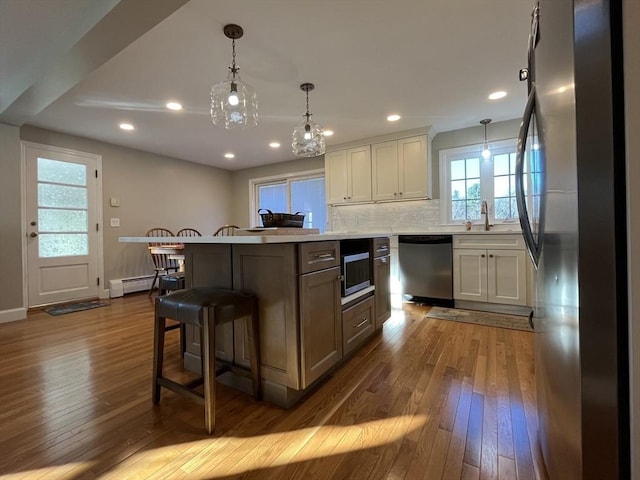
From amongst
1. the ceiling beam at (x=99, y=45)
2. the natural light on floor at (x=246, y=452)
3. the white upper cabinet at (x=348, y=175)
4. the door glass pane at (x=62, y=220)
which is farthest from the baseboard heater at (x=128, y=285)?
the natural light on floor at (x=246, y=452)

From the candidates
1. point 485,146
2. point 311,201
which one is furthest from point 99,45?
point 485,146

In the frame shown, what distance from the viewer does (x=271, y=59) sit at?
230 cm

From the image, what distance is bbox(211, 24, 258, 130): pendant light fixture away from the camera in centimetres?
205

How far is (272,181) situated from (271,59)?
3.60 meters

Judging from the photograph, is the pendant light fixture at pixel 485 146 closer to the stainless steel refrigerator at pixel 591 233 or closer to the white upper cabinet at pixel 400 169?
the white upper cabinet at pixel 400 169

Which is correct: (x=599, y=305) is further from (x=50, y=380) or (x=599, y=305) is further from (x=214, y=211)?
(x=214, y=211)

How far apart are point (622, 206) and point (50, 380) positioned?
2.68 meters

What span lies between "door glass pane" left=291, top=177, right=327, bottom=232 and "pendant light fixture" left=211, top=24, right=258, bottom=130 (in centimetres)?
300

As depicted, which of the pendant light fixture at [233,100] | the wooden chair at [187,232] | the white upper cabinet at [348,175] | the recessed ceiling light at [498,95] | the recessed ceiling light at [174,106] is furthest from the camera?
the wooden chair at [187,232]

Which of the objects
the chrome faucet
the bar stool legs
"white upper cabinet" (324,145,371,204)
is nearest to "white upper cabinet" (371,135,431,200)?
"white upper cabinet" (324,145,371,204)

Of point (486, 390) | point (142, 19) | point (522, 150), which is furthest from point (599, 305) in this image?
point (142, 19)

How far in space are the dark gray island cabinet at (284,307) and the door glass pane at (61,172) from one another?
3.38 m

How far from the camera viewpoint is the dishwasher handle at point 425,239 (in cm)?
339

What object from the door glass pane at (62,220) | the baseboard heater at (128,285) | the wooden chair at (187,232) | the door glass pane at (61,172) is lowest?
the baseboard heater at (128,285)
